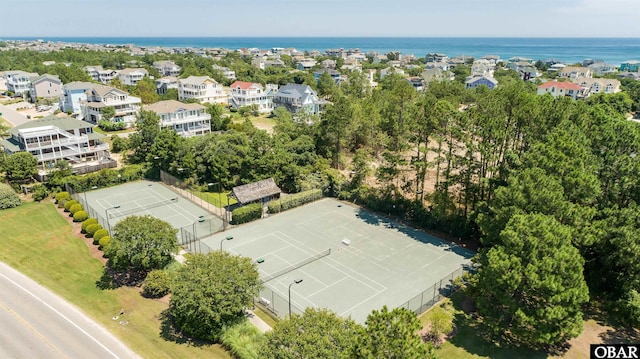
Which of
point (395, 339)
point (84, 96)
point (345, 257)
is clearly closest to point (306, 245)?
point (345, 257)

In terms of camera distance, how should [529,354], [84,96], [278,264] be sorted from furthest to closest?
[84,96]
[278,264]
[529,354]

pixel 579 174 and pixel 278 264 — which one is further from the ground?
pixel 579 174

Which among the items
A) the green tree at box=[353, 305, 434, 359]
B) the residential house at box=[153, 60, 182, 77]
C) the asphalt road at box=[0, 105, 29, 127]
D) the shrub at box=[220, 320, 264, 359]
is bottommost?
the shrub at box=[220, 320, 264, 359]

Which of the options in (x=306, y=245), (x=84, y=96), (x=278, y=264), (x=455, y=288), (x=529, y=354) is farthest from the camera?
(x=84, y=96)

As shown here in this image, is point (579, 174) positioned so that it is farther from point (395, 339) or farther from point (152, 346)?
point (152, 346)

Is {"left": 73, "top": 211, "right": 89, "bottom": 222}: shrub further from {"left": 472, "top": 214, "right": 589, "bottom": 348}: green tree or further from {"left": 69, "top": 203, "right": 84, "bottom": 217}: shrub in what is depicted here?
{"left": 472, "top": 214, "right": 589, "bottom": 348}: green tree

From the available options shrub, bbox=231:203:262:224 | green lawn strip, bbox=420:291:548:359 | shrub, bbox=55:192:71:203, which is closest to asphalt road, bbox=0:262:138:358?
shrub, bbox=231:203:262:224
